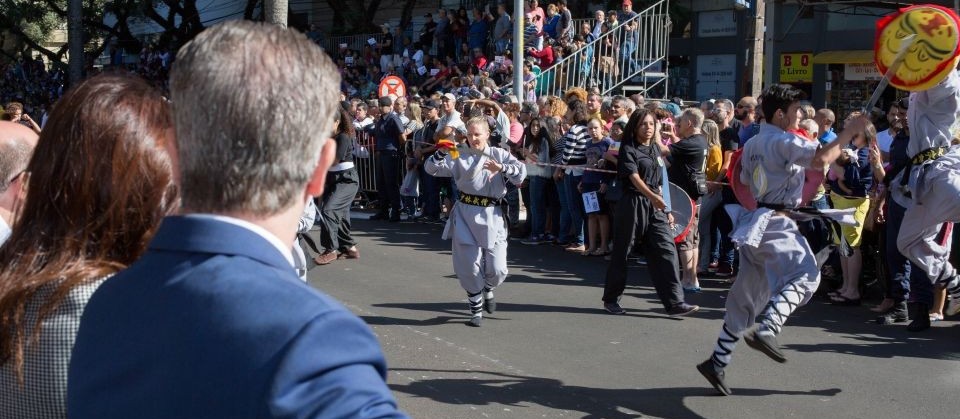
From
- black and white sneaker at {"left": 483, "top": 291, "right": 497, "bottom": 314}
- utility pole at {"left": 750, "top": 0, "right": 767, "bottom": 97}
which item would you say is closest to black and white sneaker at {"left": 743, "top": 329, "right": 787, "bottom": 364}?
black and white sneaker at {"left": 483, "top": 291, "right": 497, "bottom": 314}

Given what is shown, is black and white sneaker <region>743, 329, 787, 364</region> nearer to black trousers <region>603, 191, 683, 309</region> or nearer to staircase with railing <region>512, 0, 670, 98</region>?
black trousers <region>603, 191, 683, 309</region>

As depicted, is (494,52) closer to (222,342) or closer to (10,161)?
(10,161)

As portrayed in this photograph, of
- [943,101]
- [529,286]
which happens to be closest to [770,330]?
[943,101]

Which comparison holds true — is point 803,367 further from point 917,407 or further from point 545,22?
point 545,22

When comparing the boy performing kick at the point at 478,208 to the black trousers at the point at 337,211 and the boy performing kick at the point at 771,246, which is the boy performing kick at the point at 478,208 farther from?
the black trousers at the point at 337,211

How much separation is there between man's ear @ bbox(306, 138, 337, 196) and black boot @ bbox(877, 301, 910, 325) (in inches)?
291

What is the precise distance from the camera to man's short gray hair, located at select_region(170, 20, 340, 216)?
4.82 ft

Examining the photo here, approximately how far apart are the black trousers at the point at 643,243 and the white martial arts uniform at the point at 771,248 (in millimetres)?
2187

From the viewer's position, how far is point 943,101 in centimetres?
702

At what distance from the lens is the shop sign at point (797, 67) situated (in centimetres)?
1988

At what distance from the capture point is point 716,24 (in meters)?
22.3

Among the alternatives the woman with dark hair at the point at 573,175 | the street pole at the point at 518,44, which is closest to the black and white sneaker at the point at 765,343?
the woman with dark hair at the point at 573,175

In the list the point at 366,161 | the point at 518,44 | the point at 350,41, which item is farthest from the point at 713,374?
the point at 350,41

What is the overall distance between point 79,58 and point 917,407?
23.2 metres
